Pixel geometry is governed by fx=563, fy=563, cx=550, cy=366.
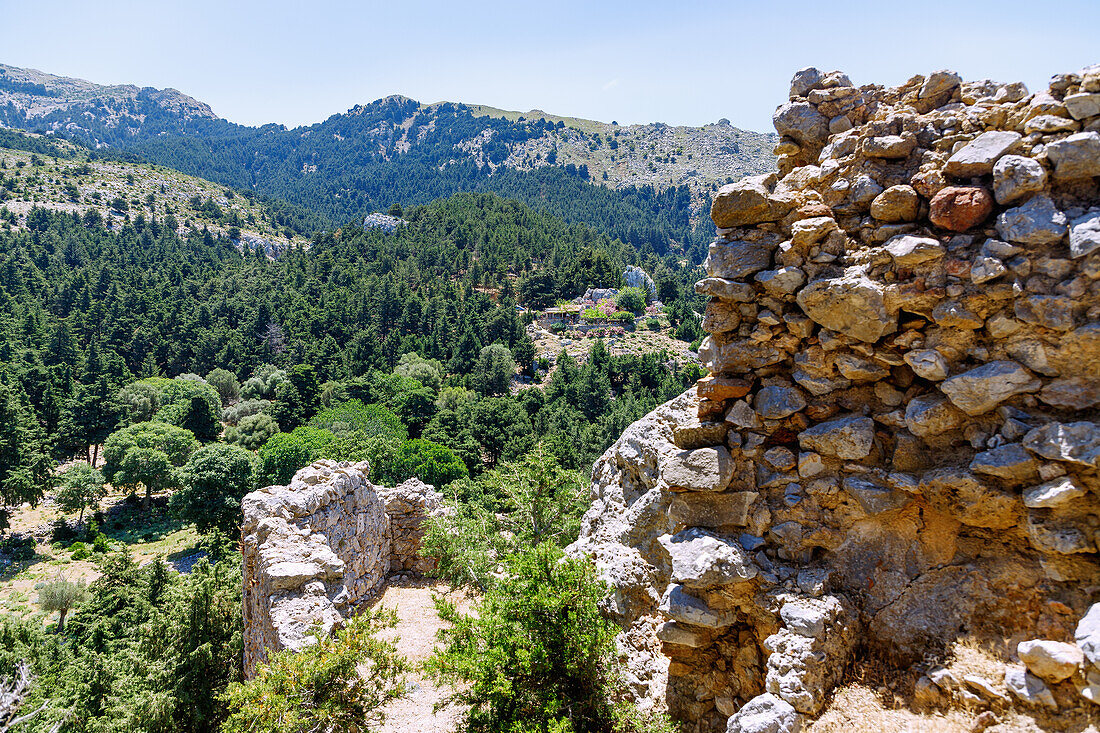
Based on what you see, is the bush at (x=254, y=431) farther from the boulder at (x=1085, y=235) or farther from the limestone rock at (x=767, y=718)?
the boulder at (x=1085, y=235)

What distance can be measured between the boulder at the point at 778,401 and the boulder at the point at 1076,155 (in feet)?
16.4

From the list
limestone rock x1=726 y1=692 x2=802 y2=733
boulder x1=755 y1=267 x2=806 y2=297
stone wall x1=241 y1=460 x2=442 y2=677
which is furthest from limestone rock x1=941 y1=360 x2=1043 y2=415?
stone wall x1=241 y1=460 x2=442 y2=677

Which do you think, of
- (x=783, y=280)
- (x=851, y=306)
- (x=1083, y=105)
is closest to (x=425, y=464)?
(x=783, y=280)

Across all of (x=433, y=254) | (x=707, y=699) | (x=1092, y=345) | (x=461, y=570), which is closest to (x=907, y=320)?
(x=1092, y=345)

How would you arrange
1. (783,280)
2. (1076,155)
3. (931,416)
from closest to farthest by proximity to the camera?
1. (1076,155)
2. (931,416)
3. (783,280)

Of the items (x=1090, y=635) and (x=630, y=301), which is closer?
(x=1090, y=635)

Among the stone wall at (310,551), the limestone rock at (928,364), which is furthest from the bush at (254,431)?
the limestone rock at (928,364)

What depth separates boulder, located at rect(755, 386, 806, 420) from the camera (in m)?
10.7

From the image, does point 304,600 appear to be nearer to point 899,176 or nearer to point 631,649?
point 631,649

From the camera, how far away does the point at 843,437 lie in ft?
33.0

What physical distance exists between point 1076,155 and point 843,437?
5.24 m

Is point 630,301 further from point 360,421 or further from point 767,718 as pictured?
point 767,718

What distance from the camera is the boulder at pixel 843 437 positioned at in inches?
390

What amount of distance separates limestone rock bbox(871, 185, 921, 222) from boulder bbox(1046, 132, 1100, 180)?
68.7 inches
